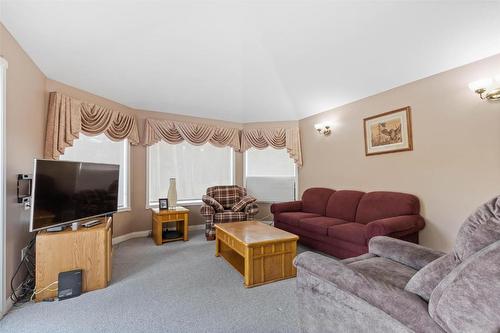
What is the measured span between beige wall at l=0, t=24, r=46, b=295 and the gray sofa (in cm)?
252

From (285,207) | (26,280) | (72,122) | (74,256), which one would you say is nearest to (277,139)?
(285,207)

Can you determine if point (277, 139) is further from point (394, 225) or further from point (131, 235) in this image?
point (131, 235)

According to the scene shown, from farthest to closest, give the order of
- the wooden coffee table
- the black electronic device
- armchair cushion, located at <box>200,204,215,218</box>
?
armchair cushion, located at <box>200,204,215,218</box> < the wooden coffee table < the black electronic device

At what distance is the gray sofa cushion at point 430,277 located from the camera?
1126 millimetres

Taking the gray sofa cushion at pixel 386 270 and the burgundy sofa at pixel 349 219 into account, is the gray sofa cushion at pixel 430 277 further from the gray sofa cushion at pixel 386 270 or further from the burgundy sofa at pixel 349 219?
the burgundy sofa at pixel 349 219

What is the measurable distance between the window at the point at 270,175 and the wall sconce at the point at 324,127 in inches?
38.9

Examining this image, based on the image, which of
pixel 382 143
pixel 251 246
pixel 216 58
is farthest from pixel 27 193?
pixel 382 143

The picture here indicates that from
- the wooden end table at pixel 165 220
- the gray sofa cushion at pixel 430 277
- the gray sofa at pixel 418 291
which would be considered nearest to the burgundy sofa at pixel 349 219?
the gray sofa at pixel 418 291

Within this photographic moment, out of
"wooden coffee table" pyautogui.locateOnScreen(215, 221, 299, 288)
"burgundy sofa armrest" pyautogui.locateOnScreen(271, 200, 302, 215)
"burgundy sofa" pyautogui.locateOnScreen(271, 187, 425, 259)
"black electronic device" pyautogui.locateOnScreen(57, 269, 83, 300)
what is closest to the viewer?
"black electronic device" pyautogui.locateOnScreen(57, 269, 83, 300)

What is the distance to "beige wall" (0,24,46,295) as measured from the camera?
6.73 ft

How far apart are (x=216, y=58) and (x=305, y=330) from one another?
3.24 meters

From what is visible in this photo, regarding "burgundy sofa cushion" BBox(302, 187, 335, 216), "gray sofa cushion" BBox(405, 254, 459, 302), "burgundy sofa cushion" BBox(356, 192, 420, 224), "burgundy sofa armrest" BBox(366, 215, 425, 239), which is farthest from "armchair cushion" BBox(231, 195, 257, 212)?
"gray sofa cushion" BBox(405, 254, 459, 302)

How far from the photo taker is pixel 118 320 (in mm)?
1877

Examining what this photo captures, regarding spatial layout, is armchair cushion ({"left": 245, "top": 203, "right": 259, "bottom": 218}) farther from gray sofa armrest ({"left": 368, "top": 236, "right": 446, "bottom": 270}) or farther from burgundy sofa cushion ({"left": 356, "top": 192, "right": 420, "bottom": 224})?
gray sofa armrest ({"left": 368, "top": 236, "right": 446, "bottom": 270})
